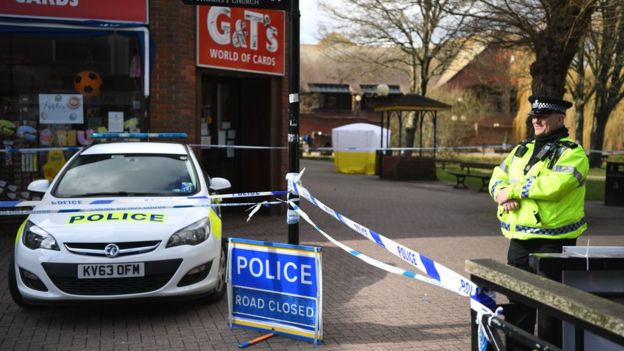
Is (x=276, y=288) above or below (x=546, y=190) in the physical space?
below

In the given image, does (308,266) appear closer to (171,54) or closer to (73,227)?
(73,227)

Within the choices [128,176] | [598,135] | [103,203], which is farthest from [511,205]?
[598,135]

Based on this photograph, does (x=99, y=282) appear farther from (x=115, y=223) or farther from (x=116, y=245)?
(x=115, y=223)

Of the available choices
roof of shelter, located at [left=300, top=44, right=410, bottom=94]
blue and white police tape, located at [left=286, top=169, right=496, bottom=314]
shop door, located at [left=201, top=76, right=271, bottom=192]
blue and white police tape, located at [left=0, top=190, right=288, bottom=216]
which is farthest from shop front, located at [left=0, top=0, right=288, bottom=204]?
roof of shelter, located at [left=300, top=44, right=410, bottom=94]

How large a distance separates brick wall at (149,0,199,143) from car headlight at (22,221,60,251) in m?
5.04

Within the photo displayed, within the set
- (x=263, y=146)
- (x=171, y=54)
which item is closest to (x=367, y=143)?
(x=263, y=146)

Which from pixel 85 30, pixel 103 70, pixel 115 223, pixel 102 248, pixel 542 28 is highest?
pixel 542 28

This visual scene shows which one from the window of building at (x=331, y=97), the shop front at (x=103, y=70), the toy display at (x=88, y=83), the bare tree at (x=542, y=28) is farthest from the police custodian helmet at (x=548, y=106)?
the window of building at (x=331, y=97)

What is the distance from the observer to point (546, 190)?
3996 mm

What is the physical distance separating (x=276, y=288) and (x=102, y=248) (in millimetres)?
1514

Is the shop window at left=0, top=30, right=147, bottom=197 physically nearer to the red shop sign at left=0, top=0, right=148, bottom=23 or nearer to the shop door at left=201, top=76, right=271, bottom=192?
the red shop sign at left=0, top=0, right=148, bottom=23

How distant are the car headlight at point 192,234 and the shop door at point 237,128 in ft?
21.6

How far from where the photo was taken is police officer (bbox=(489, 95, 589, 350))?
4.02 m

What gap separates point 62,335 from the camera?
5.16 metres
